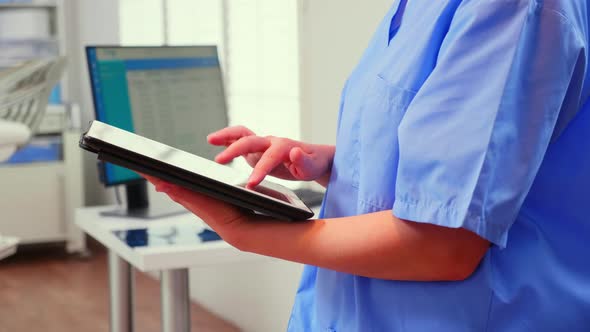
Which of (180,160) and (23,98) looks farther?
(23,98)

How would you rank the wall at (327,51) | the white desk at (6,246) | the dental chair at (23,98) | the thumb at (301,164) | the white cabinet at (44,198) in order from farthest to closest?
the white cabinet at (44,198)
the wall at (327,51)
the dental chair at (23,98)
the white desk at (6,246)
the thumb at (301,164)

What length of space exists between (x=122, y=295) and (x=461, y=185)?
5.24 ft

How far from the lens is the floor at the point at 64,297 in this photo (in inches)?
136

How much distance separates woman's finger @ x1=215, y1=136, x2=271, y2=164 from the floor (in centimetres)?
241

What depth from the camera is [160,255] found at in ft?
5.59

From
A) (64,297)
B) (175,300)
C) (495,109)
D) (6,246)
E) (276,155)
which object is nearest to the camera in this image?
(495,109)

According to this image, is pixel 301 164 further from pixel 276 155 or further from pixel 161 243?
pixel 161 243

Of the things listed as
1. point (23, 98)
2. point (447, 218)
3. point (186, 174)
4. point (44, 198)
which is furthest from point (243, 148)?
point (44, 198)

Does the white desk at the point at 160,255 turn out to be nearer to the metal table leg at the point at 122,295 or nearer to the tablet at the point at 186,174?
the metal table leg at the point at 122,295

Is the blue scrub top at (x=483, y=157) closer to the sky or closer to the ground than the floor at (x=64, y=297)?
closer to the sky

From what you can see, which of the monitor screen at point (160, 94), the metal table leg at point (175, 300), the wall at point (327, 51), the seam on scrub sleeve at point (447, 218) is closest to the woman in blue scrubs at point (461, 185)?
the seam on scrub sleeve at point (447, 218)

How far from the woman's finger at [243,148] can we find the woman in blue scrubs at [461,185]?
0.18 feet

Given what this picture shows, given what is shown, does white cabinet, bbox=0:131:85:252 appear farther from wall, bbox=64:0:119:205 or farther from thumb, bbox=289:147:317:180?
thumb, bbox=289:147:317:180

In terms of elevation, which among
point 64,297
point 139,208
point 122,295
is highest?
point 139,208
